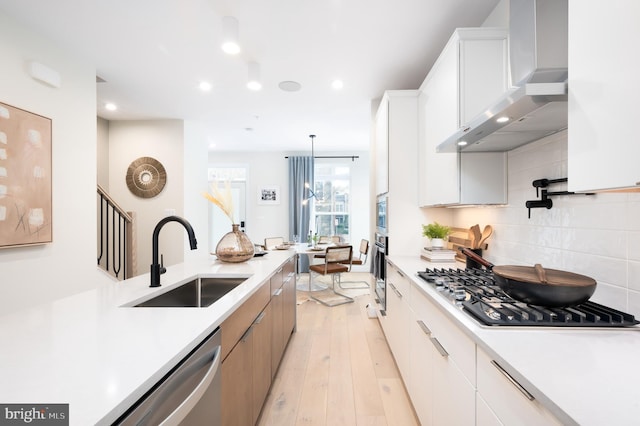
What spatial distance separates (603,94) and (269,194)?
6.16 m

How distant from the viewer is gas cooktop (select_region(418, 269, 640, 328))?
970 millimetres

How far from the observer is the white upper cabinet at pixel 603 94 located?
73 centimetres

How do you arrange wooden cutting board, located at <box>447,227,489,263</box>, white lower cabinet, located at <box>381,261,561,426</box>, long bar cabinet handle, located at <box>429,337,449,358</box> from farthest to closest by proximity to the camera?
1. wooden cutting board, located at <box>447,227,489,263</box>
2. long bar cabinet handle, located at <box>429,337,449,358</box>
3. white lower cabinet, located at <box>381,261,561,426</box>

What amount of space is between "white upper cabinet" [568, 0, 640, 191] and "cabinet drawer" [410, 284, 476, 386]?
2.09 feet

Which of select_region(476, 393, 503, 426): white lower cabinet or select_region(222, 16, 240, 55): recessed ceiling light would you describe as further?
select_region(222, 16, 240, 55): recessed ceiling light

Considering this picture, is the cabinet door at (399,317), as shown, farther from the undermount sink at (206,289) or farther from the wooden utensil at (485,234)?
the undermount sink at (206,289)

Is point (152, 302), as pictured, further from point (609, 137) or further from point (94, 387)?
point (609, 137)

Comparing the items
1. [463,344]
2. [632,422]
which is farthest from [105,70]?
[632,422]

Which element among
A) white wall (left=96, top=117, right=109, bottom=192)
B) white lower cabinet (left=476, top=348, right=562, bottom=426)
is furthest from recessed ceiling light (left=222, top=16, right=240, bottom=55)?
white wall (left=96, top=117, right=109, bottom=192)

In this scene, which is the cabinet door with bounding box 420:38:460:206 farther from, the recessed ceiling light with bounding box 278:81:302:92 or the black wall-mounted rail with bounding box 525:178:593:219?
the recessed ceiling light with bounding box 278:81:302:92

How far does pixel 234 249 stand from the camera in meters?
2.09

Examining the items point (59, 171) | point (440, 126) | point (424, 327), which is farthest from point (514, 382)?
point (59, 171)

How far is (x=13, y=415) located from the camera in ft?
1.68

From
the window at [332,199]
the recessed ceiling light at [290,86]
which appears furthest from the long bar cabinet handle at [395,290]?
A: the window at [332,199]
